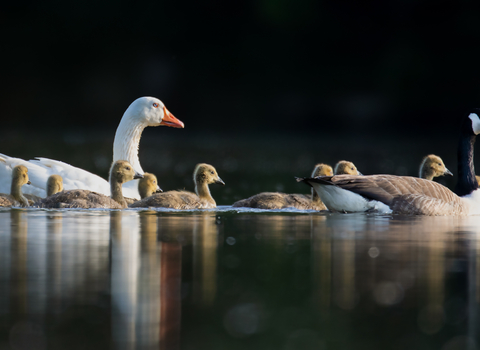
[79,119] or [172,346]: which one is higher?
[79,119]

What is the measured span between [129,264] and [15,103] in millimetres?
50483

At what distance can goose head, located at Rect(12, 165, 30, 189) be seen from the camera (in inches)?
524

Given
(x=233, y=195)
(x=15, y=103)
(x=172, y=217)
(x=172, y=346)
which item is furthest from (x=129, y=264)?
(x=15, y=103)

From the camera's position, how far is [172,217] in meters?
11.5

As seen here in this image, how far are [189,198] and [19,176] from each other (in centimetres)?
279

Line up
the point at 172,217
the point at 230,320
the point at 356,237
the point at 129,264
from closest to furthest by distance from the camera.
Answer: the point at 230,320, the point at 129,264, the point at 356,237, the point at 172,217

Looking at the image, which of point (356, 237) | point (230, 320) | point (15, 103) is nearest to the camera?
point (230, 320)

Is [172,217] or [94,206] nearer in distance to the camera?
[172,217]

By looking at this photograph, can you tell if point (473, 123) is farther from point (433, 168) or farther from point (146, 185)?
point (146, 185)

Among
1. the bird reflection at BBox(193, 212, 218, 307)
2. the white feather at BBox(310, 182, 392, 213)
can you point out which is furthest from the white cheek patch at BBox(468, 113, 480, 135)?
the bird reflection at BBox(193, 212, 218, 307)

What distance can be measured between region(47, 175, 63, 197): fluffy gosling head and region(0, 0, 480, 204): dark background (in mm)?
37258

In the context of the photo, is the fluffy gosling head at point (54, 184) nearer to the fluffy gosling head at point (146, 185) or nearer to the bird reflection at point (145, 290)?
the fluffy gosling head at point (146, 185)

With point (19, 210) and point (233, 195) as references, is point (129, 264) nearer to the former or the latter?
point (19, 210)

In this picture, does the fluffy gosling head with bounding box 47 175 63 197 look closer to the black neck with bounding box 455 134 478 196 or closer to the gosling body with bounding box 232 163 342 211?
the gosling body with bounding box 232 163 342 211
